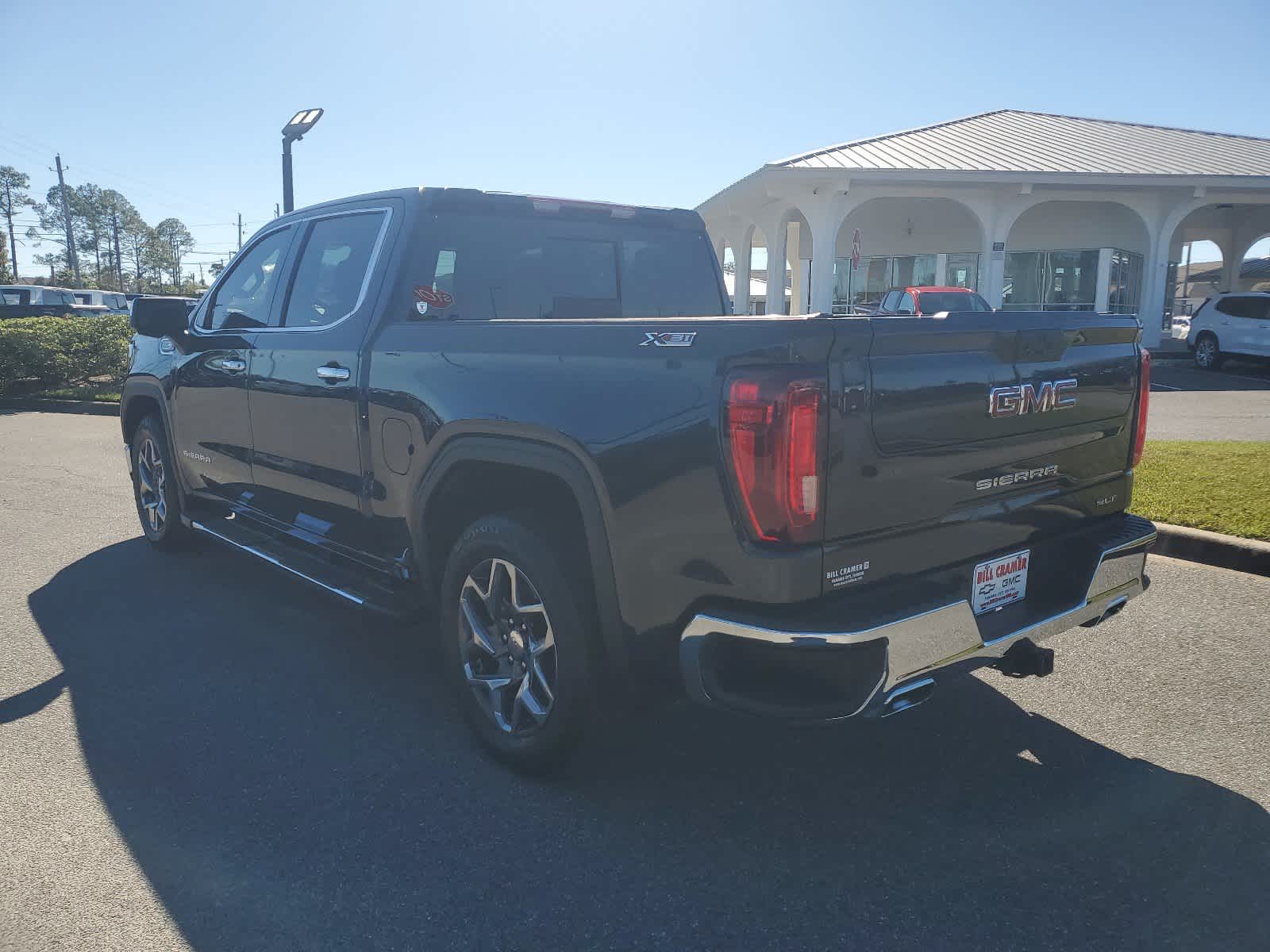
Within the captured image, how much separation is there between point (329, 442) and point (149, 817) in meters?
1.59

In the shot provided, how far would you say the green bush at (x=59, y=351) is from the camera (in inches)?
621

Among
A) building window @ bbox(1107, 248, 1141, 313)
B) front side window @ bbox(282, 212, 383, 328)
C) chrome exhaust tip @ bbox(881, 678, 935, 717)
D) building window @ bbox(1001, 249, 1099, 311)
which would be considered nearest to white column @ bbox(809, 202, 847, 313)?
building window @ bbox(1001, 249, 1099, 311)

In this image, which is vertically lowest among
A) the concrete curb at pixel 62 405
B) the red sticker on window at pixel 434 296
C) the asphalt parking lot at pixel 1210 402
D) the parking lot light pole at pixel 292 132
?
the asphalt parking lot at pixel 1210 402

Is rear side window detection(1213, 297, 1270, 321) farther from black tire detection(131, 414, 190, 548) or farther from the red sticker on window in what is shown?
black tire detection(131, 414, 190, 548)

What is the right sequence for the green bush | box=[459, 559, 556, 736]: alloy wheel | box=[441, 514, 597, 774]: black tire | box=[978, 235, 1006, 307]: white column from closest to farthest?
box=[441, 514, 597, 774]: black tire
box=[459, 559, 556, 736]: alloy wheel
the green bush
box=[978, 235, 1006, 307]: white column

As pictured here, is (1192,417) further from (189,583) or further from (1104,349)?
(189,583)

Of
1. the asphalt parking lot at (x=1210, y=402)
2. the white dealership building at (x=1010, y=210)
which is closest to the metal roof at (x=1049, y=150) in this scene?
the white dealership building at (x=1010, y=210)

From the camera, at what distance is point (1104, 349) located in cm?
324

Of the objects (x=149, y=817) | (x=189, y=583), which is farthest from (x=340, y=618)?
(x=149, y=817)

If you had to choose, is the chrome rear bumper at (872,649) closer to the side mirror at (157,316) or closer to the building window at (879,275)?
the side mirror at (157,316)

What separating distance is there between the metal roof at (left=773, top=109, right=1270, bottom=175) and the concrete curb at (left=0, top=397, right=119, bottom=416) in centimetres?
1374

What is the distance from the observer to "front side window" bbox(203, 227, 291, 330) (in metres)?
4.74

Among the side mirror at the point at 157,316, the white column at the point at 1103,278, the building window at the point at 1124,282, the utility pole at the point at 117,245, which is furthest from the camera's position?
the utility pole at the point at 117,245

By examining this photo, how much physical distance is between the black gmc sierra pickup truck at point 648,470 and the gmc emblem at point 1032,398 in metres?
0.01
